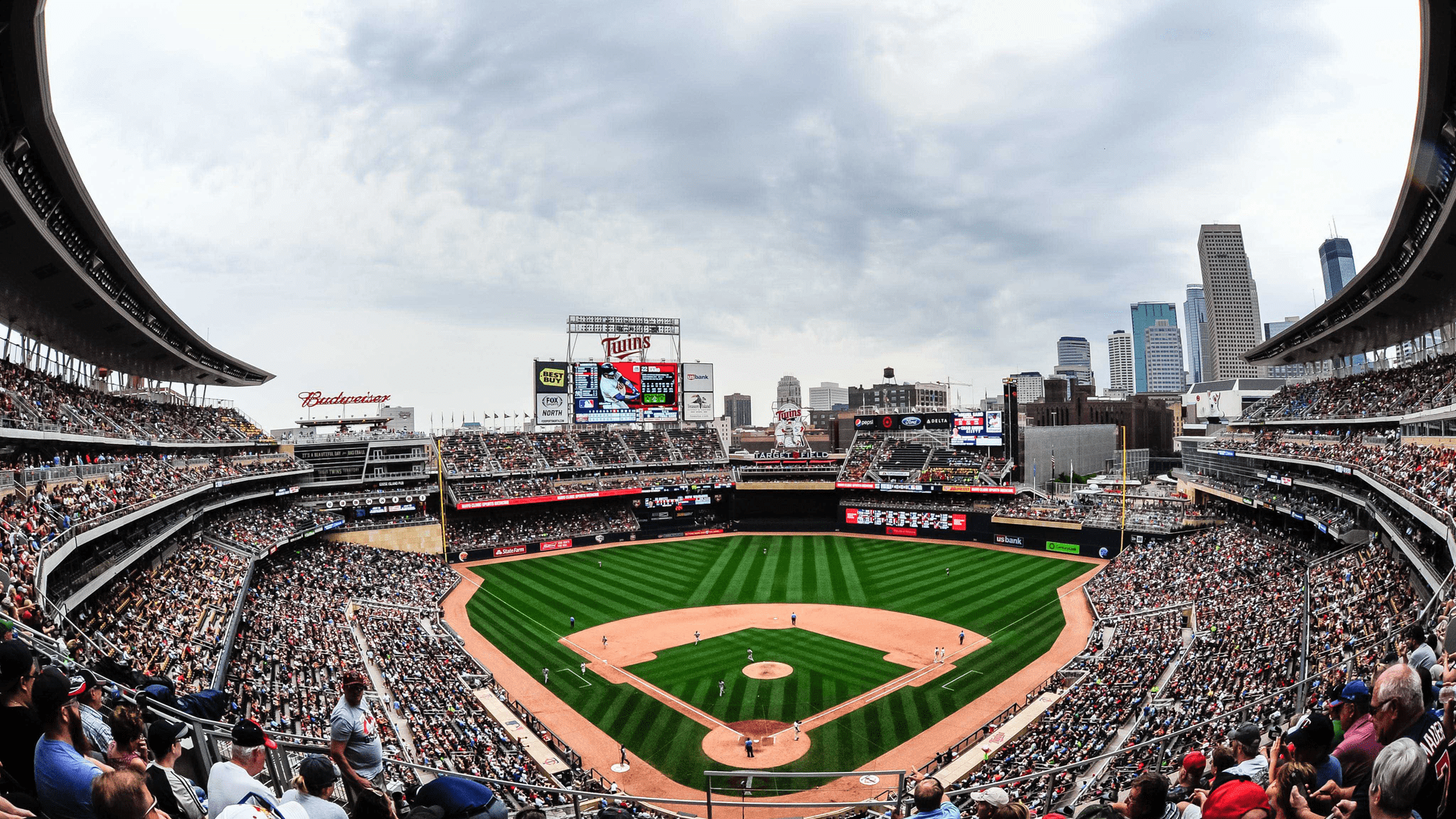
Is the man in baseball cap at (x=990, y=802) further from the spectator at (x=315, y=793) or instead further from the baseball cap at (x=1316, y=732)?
the spectator at (x=315, y=793)

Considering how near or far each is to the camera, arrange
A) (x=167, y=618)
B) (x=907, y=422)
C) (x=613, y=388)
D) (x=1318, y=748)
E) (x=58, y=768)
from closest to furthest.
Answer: (x=58, y=768) < (x=1318, y=748) < (x=167, y=618) < (x=613, y=388) < (x=907, y=422)

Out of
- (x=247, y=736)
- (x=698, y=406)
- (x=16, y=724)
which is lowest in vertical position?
(x=247, y=736)

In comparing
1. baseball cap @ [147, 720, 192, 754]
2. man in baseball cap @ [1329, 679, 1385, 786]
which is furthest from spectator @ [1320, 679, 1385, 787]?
baseball cap @ [147, 720, 192, 754]

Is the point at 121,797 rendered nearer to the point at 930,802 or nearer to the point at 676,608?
the point at 930,802

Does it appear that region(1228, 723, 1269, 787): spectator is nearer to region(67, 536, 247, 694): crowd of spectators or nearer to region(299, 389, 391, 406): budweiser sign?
region(67, 536, 247, 694): crowd of spectators

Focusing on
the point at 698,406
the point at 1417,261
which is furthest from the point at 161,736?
the point at 698,406

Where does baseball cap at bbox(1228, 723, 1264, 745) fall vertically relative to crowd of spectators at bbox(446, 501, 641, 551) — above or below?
above
